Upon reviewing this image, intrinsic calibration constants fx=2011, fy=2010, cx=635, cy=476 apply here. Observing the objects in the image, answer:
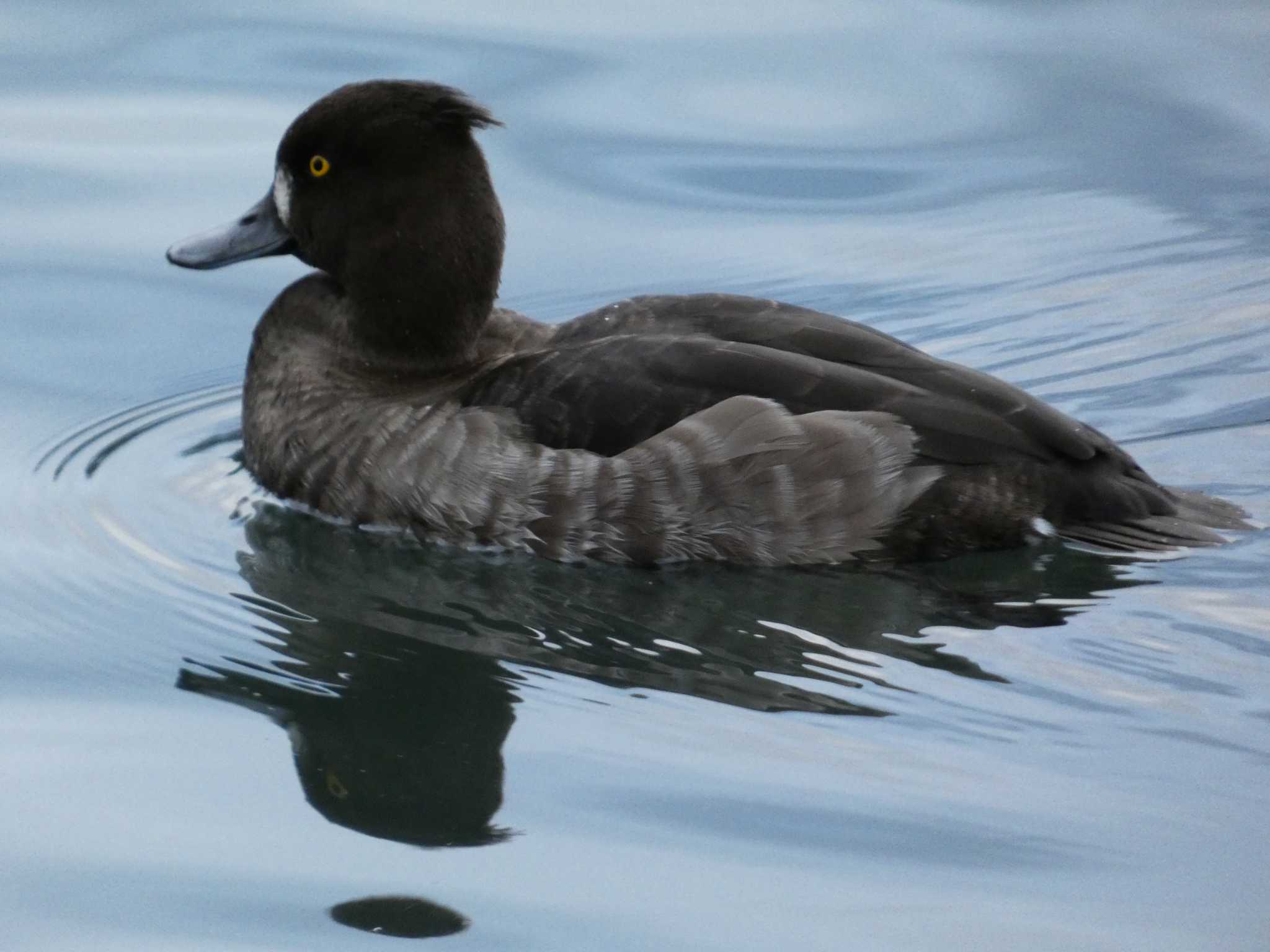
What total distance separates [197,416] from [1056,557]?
2799 millimetres

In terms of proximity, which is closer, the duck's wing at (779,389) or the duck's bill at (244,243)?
the duck's wing at (779,389)

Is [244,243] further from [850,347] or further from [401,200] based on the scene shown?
[850,347]

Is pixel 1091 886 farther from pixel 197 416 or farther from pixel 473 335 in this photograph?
pixel 197 416

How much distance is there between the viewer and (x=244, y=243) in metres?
5.99

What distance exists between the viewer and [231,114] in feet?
27.7

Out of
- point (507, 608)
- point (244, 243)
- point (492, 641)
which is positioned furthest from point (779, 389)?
point (244, 243)

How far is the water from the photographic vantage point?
3.68 metres

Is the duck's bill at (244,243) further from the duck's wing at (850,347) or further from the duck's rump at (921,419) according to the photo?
the duck's rump at (921,419)

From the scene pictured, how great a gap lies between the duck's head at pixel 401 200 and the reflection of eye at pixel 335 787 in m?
1.87

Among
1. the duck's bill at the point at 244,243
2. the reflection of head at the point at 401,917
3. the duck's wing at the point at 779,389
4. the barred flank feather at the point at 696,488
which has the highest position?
the duck's bill at the point at 244,243

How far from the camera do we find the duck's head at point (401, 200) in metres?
5.55

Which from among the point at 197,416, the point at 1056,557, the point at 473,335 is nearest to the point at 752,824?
the point at 1056,557

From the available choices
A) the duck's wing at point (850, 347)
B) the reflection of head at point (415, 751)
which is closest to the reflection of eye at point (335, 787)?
the reflection of head at point (415, 751)

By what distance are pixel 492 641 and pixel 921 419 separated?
1226 mm
